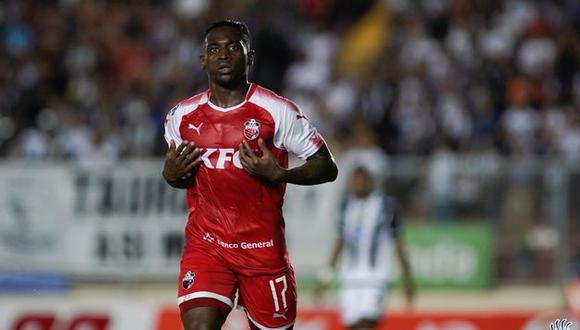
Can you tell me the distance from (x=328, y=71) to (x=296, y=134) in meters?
12.3

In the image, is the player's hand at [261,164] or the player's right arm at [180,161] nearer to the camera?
the player's hand at [261,164]

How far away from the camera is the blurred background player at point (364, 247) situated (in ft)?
36.5

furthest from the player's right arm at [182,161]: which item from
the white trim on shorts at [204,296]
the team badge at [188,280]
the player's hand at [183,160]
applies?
the white trim on shorts at [204,296]

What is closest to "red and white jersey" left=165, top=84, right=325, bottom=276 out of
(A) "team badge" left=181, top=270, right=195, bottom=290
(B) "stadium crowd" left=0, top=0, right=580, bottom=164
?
(A) "team badge" left=181, top=270, right=195, bottom=290

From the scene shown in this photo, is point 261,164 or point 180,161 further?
point 180,161

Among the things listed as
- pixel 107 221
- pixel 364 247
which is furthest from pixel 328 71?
pixel 364 247

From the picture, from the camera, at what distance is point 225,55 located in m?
6.45

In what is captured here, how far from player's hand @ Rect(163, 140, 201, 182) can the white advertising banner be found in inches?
329

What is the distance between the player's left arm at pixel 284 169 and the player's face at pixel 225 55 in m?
0.36

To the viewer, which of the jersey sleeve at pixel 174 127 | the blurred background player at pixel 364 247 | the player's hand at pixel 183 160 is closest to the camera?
the player's hand at pixel 183 160

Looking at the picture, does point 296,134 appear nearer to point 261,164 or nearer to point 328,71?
point 261,164

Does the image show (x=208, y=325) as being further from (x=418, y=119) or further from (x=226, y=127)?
(x=418, y=119)

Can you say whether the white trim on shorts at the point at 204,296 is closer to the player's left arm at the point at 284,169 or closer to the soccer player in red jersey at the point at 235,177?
the soccer player in red jersey at the point at 235,177

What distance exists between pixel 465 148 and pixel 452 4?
3.45 m
